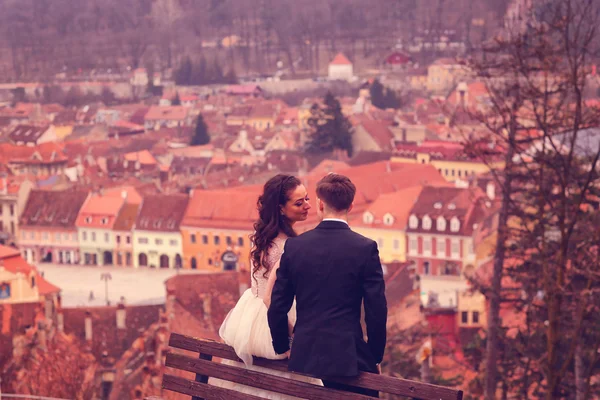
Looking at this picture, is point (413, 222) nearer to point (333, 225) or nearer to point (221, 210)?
point (221, 210)

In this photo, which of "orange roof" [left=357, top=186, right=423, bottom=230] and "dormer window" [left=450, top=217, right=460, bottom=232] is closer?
"dormer window" [left=450, top=217, right=460, bottom=232]

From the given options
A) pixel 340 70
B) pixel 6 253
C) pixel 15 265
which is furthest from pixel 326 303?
pixel 340 70

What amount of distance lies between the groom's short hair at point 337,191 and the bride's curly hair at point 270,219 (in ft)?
0.79

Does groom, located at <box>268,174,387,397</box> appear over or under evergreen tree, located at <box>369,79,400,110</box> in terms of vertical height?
over

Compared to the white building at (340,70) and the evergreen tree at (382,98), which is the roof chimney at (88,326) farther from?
the white building at (340,70)

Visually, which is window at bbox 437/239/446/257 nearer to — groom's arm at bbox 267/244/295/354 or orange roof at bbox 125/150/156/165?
orange roof at bbox 125/150/156/165

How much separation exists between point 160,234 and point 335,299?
26030mm

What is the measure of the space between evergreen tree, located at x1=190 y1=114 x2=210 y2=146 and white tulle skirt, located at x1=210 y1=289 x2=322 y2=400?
44.6m

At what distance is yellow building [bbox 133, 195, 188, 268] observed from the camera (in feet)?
95.6

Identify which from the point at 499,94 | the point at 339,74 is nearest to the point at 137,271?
the point at 499,94

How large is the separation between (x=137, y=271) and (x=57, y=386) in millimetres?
17247

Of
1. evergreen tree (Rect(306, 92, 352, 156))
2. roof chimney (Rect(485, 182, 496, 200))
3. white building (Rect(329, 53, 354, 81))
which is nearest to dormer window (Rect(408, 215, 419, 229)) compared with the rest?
roof chimney (Rect(485, 182, 496, 200))

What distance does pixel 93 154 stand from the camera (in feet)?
139

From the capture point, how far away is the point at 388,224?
90.1ft
